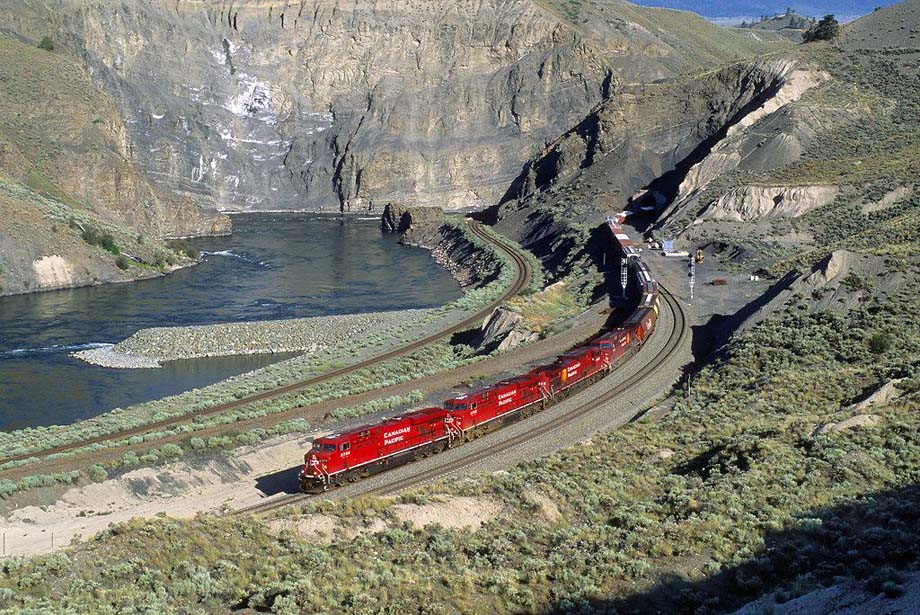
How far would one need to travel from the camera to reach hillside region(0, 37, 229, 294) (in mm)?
80688

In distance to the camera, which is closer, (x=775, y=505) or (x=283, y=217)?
(x=775, y=505)

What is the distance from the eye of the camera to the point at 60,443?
34531 millimetres

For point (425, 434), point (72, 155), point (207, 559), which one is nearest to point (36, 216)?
point (72, 155)

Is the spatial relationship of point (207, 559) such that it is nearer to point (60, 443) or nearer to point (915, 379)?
point (60, 443)

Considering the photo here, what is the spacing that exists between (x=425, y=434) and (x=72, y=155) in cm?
8030

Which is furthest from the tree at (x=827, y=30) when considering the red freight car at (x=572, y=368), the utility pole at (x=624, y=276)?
the red freight car at (x=572, y=368)

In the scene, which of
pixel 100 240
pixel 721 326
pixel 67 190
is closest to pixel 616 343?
pixel 721 326

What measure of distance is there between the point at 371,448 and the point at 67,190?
78148 mm

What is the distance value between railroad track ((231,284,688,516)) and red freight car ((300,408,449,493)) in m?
0.63

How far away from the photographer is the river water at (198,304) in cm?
5028

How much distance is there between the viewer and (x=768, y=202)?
69688 millimetres

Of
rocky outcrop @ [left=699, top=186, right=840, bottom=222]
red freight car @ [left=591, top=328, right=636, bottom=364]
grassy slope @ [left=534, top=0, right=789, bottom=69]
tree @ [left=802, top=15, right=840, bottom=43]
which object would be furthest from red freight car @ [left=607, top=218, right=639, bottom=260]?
grassy slope @ [left=534, top=0, right=789, bottom=69]

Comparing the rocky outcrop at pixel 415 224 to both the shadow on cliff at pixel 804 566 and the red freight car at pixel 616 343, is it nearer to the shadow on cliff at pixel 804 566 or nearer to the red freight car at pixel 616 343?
the red freight car at pixel 616 343

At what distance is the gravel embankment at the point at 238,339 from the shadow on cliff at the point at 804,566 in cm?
4026
